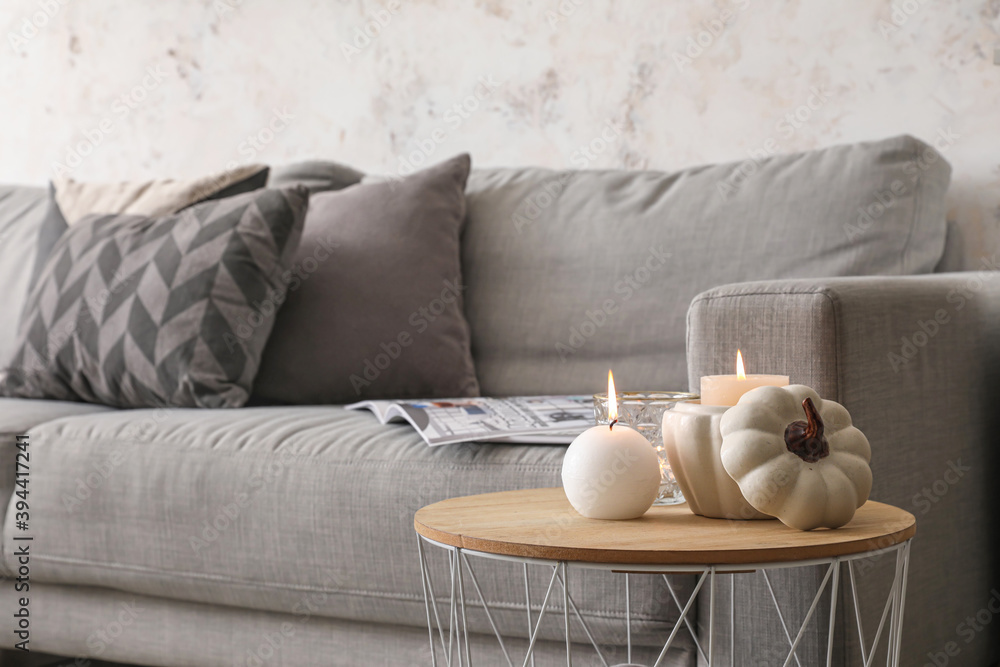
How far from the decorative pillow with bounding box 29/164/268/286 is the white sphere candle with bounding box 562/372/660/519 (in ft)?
4.46

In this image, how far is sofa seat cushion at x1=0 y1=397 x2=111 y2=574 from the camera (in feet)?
4.53

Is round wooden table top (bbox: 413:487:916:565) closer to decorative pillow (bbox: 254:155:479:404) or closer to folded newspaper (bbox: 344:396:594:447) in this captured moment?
folded newspaper (bbox: 344:396:594:447)

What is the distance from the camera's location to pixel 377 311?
5.50 ft

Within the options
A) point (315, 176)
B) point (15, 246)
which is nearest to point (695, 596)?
point (315, 176)

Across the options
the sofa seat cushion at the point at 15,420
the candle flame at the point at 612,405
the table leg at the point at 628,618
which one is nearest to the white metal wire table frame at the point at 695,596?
the table leg at the point at 628,618

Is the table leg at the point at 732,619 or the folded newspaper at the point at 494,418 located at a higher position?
the folded newspaper at the point at 494,418

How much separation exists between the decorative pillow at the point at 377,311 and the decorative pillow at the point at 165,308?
2.9 inches

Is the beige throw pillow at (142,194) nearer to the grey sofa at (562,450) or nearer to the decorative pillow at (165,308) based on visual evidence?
the decorative pillow at (165,308)

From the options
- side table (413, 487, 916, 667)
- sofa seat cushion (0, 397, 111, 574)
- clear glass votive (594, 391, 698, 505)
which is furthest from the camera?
sofa seat cushion (0, 397, 111, 574)

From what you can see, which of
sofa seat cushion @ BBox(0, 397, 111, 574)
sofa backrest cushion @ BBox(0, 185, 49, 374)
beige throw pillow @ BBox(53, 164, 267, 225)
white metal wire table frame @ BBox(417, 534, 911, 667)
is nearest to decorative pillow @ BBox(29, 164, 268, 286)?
beige throw pillow @ BBox(53, 164, 267, 225)

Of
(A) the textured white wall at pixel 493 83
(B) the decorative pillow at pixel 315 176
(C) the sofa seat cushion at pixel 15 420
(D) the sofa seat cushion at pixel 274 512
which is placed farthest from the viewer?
(B) the decorative pillow at pixel 315 176

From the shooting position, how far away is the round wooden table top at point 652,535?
2.06 ft

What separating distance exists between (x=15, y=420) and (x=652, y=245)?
1.11 m

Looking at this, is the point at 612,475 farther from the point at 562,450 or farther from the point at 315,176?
the point at 315,176
